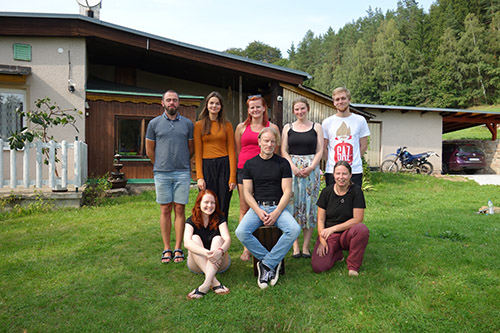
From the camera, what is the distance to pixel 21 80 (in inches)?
326

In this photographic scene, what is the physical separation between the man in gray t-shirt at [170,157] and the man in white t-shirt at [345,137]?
1.59 metres

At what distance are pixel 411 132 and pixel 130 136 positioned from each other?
1253cm

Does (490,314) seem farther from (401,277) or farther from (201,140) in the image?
(201,140)

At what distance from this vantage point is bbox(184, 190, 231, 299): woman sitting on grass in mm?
3146

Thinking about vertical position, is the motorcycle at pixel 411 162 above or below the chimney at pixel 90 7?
below

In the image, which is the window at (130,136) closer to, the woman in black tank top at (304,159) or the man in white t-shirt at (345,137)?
the woman in black tank top at (304,159)

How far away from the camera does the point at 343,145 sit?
390 centimetres

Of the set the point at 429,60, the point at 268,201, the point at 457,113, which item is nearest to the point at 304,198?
the point at 268,201

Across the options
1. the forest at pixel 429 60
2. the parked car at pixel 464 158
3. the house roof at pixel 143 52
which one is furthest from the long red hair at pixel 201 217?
the forest at pixel 429 60

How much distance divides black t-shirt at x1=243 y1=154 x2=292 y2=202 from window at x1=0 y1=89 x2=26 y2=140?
7452 mm

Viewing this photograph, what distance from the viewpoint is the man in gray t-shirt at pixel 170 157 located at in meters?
3.86

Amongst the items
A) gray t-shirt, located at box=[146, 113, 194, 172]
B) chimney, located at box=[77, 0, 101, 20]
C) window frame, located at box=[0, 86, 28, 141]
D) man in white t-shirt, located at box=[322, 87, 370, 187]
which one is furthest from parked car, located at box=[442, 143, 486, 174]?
window frame, located at box=[0, 86, 28, 141]

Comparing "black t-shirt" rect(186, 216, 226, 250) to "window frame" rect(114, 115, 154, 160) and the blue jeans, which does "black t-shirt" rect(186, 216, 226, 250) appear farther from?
"window frame" rect(114, 115, 154, 160)

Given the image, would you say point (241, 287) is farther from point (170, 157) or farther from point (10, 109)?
point (10, 109)
